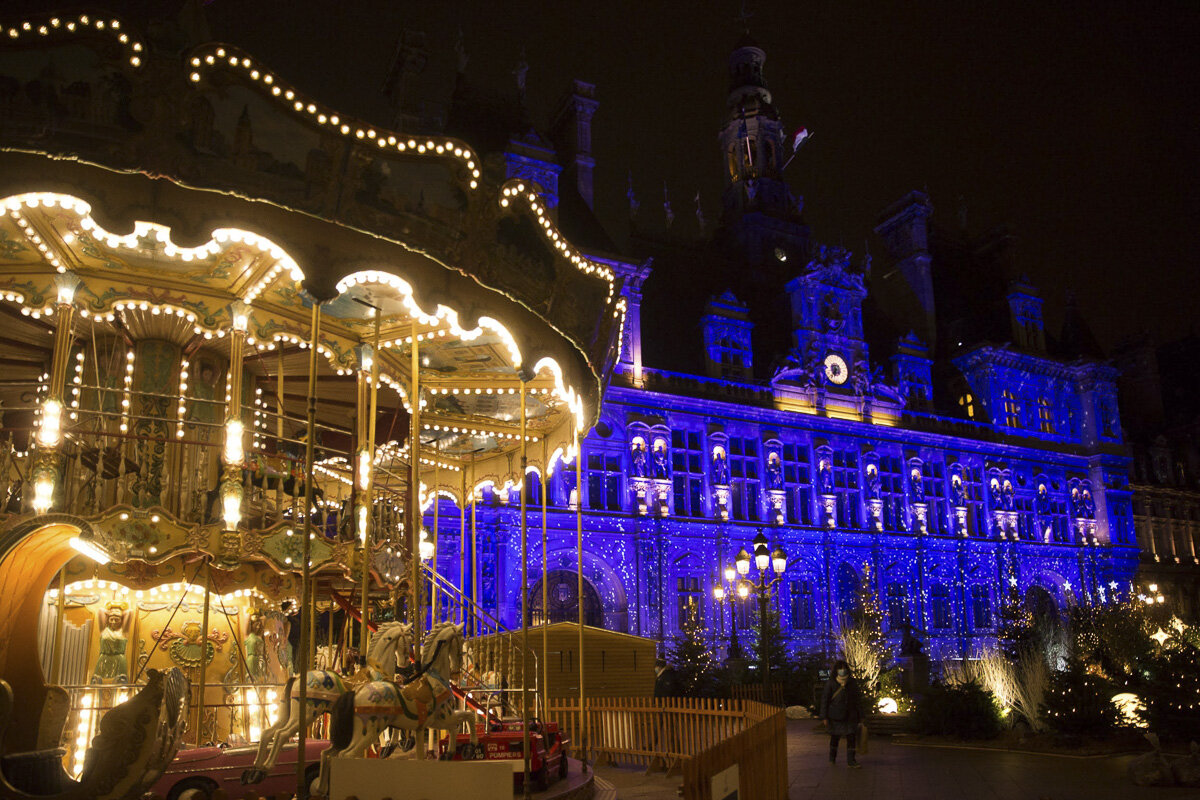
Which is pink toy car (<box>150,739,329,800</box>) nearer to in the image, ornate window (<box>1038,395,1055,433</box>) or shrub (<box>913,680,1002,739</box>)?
shrub (<box>913,680,1002,739</box>)

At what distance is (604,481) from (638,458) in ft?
4.48

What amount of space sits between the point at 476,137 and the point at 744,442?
507 inches

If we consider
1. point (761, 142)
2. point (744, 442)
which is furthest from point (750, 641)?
point (761, 142)

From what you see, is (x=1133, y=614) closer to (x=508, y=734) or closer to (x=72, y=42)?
(x=508, y=734)

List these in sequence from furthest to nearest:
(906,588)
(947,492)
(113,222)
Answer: (947,492), (906,588), (113,222)

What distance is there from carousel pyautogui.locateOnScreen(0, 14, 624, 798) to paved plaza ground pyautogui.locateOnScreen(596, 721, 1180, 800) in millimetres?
2478

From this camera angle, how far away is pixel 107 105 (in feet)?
23.0

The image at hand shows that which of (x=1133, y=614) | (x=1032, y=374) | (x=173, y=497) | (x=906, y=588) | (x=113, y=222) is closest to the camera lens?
(x=113, y=222)

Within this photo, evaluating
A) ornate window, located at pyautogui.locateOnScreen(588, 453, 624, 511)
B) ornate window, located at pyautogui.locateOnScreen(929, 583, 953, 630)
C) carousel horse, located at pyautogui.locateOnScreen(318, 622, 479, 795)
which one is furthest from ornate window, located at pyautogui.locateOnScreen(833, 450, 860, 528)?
carousel horse, located at pyautogui.locateOnScreen(318, 622, 479, 795)

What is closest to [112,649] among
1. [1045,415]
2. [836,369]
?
[836,369]

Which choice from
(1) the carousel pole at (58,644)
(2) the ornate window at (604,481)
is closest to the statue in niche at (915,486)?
(2) the ornate window at (604,481)

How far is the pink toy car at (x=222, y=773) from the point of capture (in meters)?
7.98

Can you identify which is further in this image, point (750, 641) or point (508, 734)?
point (750, 641)

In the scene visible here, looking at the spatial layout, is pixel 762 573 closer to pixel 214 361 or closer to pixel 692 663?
pixel 692 663
